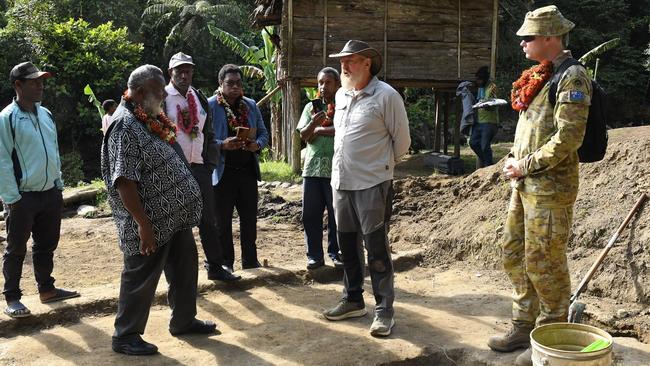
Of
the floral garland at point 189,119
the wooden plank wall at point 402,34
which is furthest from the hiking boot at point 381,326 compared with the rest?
the wooden plank wall at point 402,34

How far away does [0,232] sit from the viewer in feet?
27.2

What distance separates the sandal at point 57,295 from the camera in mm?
4824

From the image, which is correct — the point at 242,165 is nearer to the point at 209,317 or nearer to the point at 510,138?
the point at 209,317

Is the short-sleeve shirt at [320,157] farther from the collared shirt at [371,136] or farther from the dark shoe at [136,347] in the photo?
the dark shoe at [136,347]

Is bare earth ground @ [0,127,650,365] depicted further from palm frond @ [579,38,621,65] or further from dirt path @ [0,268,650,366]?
palm frond @ [579,38,621,65]

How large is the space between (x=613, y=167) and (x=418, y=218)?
95.6 inches

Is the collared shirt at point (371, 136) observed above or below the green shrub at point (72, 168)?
above

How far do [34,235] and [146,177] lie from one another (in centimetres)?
158

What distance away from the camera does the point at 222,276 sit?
5.42m

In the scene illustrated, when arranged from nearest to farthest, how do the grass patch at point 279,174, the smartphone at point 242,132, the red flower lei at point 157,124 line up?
the red flower lei at point 157,124 < the smartphone at point 242,132 < the grass patch at point 279,174

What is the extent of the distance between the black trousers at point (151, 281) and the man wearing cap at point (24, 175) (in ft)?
→ 3.48

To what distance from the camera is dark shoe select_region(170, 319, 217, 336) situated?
4367 millimetres

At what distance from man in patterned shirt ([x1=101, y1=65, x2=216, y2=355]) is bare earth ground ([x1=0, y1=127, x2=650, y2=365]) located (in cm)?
38

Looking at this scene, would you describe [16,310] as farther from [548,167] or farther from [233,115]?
[548,167]
